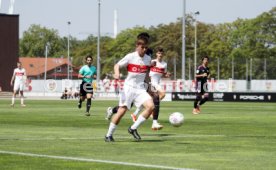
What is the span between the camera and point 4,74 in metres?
81.2

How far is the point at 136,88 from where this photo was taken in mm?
16625

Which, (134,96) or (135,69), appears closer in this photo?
(134,96)

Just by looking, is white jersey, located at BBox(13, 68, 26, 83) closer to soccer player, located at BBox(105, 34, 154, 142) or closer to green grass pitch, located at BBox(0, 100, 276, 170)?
green grass pitch, located at BBox(0, 100, 276, 170)

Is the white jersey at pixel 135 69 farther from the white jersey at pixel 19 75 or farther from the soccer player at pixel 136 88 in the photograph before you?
the white jersey at pixel 19 75

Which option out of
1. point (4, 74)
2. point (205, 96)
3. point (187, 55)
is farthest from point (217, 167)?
point (187, 55)

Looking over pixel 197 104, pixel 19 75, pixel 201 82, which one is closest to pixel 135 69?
pixel 197 104

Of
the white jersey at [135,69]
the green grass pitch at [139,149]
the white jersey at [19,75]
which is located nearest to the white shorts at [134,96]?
the white jersey at [135,69]

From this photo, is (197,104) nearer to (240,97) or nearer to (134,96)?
(134,96)

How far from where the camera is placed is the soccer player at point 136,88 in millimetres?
16453

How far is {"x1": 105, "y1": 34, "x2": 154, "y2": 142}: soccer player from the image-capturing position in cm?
1645

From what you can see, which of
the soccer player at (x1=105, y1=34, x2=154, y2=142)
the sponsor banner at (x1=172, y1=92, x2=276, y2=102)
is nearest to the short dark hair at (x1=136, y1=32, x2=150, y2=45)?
the soccer player at (x1=105, y1=34, x2=154, y2=142)

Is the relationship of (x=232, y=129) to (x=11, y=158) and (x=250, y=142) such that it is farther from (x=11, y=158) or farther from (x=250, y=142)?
(x=11, y=158)

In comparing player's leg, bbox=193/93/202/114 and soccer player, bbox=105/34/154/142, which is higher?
soccer player, bbox=105/34/154/142

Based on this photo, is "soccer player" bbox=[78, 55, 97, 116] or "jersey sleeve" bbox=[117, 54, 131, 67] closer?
"jersey sleeve" bbox=[117, 54, 131, 67]
